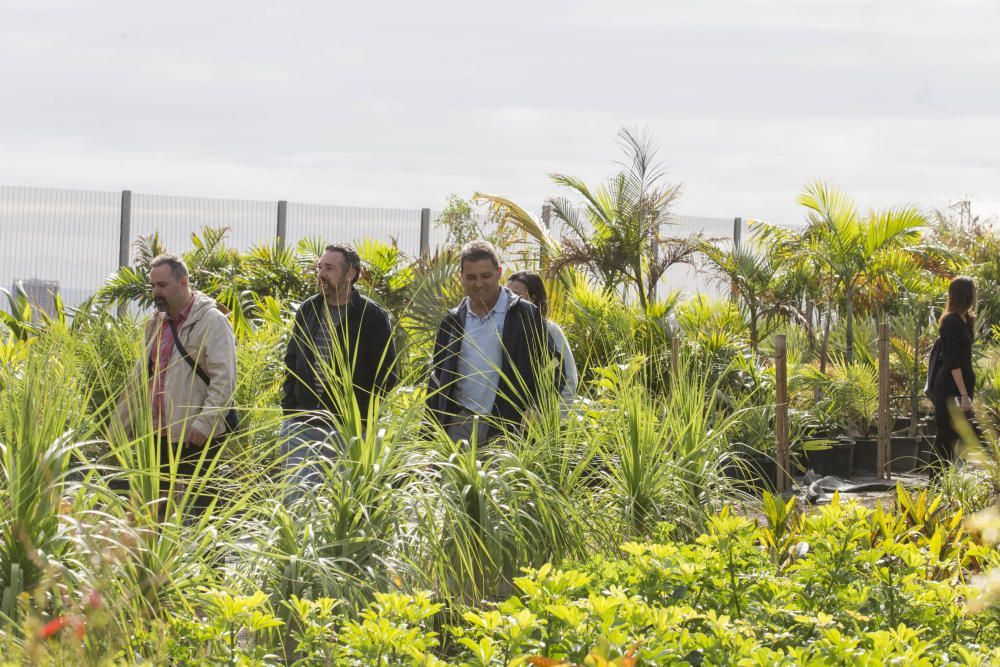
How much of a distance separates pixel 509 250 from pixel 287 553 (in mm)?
12070

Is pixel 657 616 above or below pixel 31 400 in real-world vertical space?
below

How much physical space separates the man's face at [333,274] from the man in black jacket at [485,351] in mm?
449

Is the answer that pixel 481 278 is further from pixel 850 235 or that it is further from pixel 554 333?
pixel 850 235

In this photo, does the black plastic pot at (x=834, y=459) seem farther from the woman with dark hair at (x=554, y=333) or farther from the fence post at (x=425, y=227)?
the fence post at (x=425, y=227)

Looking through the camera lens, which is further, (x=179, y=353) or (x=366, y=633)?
(x=179, y=353)

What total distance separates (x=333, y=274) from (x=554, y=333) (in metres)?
0.97

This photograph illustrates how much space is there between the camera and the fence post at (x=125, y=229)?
15.4m

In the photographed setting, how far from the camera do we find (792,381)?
32.8ft

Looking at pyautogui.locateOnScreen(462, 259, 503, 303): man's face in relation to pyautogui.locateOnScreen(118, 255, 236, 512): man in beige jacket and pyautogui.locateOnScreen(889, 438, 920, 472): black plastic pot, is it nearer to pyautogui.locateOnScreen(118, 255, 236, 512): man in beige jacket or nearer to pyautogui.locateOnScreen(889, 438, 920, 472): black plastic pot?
pyautogui.locateOnScreen(118, 255, 236, 512): man in beige jacket

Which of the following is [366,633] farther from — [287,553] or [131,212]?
[131,212]

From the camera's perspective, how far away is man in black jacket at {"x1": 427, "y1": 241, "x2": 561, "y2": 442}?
4.71m

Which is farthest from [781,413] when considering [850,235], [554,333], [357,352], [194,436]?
[850,235]

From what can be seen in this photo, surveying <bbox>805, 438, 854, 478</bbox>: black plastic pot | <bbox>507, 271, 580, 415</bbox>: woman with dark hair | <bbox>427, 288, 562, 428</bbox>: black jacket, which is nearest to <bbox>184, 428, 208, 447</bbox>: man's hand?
<bbox>427, 288, 562, 428</bbox>: black jacket

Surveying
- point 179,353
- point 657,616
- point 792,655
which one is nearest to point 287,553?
point 657,616
